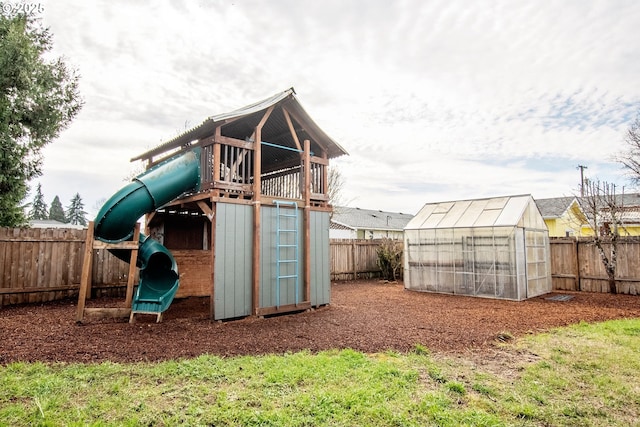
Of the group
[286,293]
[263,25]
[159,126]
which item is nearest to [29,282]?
[286,293]

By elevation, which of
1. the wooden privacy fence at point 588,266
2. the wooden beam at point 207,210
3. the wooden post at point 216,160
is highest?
the wooden post at point 216,160

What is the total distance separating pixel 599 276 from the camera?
36.1ft

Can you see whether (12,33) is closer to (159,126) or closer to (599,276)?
(159,126)

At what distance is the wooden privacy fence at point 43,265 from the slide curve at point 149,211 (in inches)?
117

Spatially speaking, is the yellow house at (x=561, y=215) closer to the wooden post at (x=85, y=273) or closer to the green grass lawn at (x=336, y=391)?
the green grass lawn at (x=336, y=391)

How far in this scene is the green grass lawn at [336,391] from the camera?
2842mm

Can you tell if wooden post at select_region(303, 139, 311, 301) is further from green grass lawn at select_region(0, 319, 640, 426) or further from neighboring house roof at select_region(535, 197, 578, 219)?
neighboring house roof at select_region(535, 197, 578, 219)

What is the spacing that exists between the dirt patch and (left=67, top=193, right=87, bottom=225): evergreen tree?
167 feet

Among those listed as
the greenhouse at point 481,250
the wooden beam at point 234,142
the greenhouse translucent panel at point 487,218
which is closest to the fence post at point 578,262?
the greenhouse at point 481,250

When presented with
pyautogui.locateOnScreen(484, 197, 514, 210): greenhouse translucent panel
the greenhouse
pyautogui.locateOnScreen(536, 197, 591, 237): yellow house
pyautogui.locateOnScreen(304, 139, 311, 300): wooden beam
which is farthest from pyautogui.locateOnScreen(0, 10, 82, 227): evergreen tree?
pyautogui.locateOnScreen(536, 197, 591, 237): yellow house

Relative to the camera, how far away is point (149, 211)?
687 centimetres

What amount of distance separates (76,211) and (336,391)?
59582mm

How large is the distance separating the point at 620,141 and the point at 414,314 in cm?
1536

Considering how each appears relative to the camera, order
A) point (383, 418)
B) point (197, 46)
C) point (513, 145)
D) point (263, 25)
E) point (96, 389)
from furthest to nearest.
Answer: point (513, 145)
point (197, 46)
point (263, 25)
point (96, 389)
point (383, 418)
